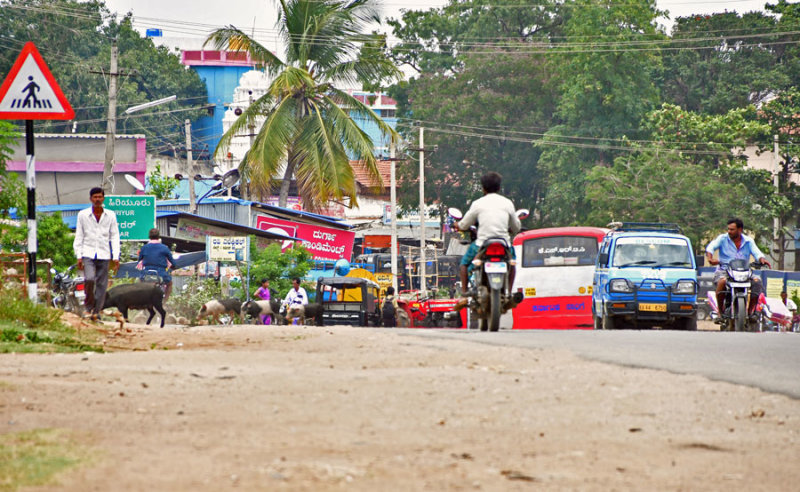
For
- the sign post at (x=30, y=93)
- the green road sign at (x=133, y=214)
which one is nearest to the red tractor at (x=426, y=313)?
the green road sign at (x=133, y=214)

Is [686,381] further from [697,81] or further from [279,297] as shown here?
[697,81]

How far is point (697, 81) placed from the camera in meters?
57.4

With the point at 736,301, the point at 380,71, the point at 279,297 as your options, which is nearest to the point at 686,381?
the point at 736,301

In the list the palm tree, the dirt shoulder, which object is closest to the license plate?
the dirt shoulder

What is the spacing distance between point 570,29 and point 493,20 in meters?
5.33

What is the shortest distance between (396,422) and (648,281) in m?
13.0

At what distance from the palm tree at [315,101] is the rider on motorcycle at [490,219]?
22902 millimetres

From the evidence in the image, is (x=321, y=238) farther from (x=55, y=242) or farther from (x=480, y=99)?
(x=480, y=99)

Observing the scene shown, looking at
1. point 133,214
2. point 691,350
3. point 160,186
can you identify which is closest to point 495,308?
point 691,350

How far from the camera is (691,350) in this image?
35.8 ft

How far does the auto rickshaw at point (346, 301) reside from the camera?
30.0 meters

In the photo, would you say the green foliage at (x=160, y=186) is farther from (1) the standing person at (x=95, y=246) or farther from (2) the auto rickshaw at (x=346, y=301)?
(1) the standing person at (x=95, y=246)

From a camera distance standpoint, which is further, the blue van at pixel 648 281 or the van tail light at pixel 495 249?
the blue van at pixel 648 281

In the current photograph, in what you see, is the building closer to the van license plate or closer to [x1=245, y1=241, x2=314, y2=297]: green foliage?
[x1=245, y1=241, x2=314, y2=297]: green foliage
